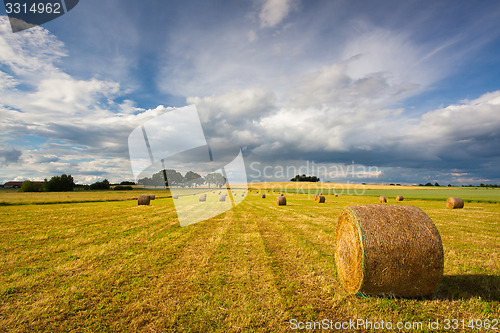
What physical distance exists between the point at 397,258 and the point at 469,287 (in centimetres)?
233

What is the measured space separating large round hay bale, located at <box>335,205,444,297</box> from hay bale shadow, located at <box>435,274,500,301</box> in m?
0.59

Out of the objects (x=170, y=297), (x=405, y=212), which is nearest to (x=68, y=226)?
(x=170, y=297)

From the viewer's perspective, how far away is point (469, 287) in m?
5.98

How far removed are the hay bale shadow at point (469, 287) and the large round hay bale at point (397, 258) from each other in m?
0.59

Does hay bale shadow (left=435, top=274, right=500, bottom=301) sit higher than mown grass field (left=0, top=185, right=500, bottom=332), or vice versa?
mown grass field (left=0, top=185, right=500, bottom=332)

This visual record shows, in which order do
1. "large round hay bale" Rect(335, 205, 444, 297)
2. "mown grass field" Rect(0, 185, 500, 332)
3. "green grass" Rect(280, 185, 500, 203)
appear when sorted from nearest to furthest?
"mown grass field" Rect(0, 185, 500, 332)
"large round hay bale" Rect(335, 205, 444, 297)
"green grass" Rect(280, 185, 500, 203)

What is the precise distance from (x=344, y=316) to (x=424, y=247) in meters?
2.36

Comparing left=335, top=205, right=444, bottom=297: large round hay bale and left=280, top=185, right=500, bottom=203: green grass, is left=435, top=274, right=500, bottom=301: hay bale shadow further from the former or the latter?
left=280, top=185, right=500, bottom=203: green grass

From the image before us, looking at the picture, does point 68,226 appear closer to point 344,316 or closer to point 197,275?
point 197,275

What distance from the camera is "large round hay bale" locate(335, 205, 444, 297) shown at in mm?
5418

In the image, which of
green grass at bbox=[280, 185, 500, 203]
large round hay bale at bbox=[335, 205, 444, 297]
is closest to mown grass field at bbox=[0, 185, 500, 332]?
large round hay bale at bbox=[335, 205, 444, 297]

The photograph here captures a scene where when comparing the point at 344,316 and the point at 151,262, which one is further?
the point at 151,262

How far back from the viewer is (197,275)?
6.90 meters

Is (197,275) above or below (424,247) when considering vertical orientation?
below
